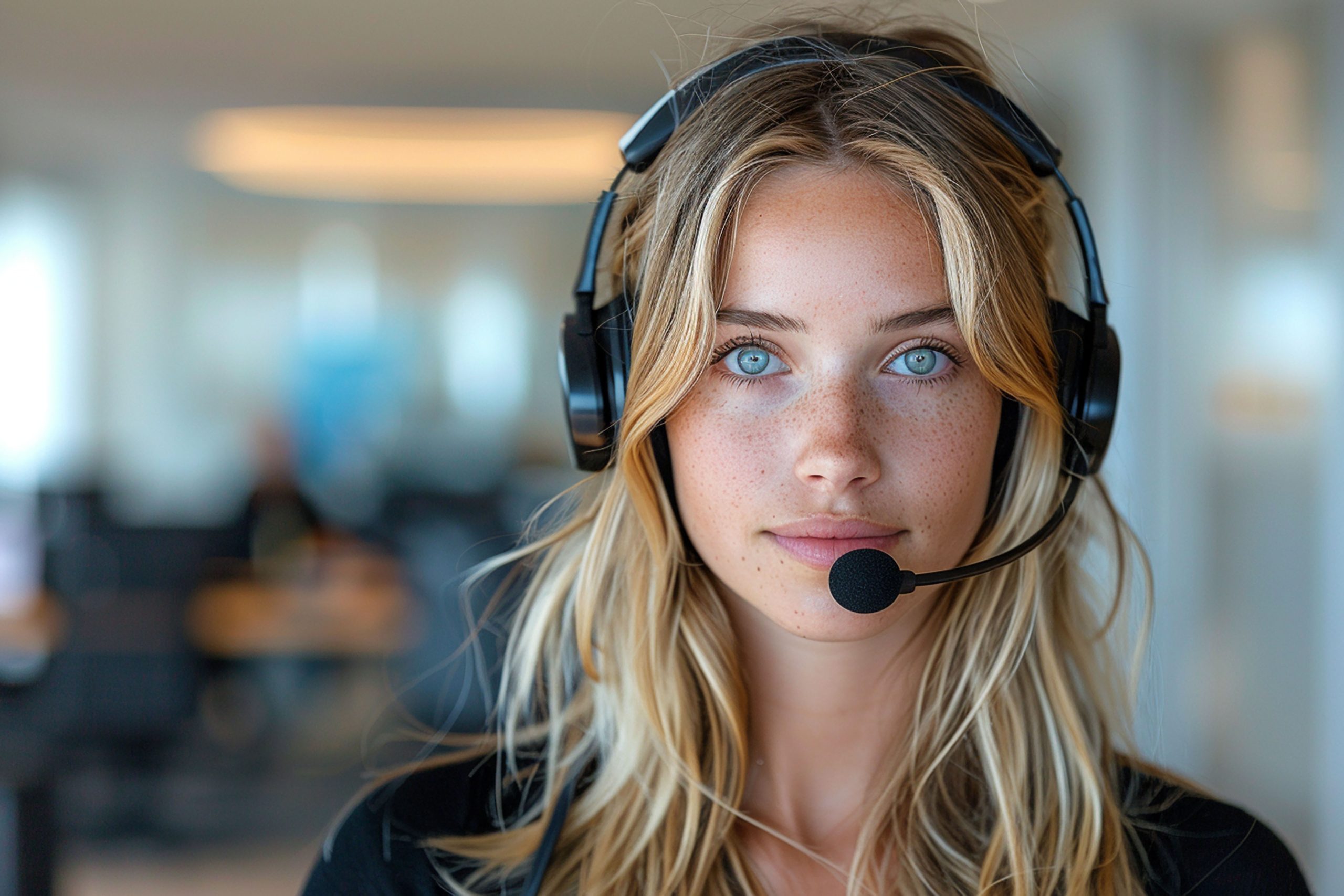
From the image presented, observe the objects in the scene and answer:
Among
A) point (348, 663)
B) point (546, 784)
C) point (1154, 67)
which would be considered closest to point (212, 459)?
point (348, 663)

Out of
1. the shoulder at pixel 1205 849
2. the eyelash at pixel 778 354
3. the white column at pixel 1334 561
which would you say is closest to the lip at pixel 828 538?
the eyelash at pixel 778 354

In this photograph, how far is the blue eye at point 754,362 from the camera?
926mm

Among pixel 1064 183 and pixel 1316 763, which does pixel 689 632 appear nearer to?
pixel 1064 183

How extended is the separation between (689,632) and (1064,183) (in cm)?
51

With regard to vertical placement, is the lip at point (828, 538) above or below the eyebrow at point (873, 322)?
below

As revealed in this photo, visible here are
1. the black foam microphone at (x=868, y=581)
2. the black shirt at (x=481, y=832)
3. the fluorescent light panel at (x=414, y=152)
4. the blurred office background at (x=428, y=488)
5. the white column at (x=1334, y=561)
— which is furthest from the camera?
the fluorescent light panel at (x=414, y=152)

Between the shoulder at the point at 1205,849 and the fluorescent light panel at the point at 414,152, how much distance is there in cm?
518

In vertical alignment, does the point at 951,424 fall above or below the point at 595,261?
below

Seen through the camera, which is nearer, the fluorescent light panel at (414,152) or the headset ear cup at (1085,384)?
the headset ear cup at (1085,384)

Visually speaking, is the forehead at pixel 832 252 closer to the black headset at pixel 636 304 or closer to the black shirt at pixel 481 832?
the black headset at pixel 636 304

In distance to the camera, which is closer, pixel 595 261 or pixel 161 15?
pixel 595 261

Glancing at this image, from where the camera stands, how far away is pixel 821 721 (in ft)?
3.39

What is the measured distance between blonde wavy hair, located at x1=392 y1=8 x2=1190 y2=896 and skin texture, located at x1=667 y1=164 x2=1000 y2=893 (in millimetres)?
27

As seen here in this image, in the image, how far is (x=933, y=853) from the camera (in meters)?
1.00
